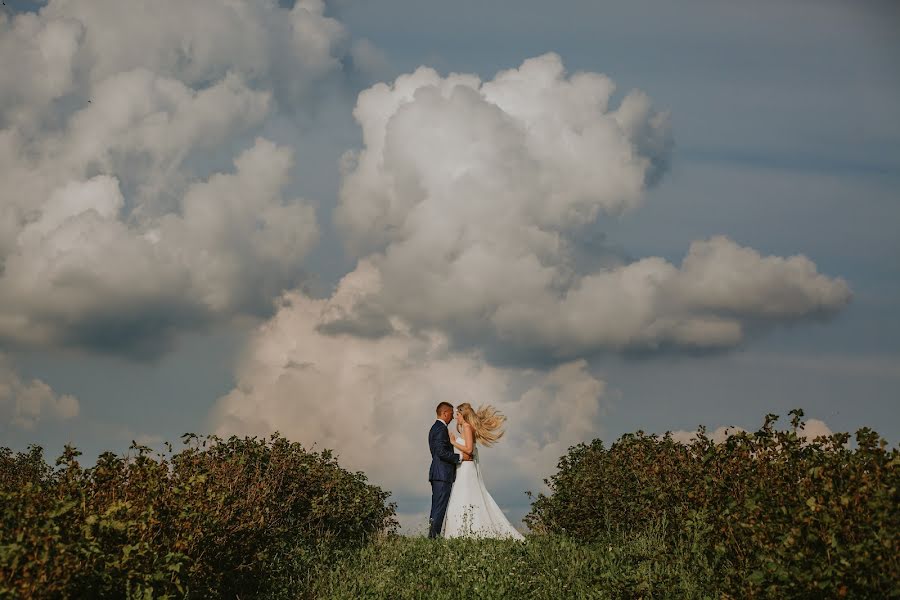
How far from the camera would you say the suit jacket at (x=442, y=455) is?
1859 centimetres

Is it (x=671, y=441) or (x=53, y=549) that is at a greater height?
(x=671, y=441)

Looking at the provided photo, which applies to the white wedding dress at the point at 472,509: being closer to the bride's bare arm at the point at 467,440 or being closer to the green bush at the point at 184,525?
the bride's bare arm at the point at 467,440

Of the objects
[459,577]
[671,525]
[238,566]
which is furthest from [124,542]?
[671,525]

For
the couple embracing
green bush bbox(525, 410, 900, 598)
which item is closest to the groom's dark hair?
the couple embracing

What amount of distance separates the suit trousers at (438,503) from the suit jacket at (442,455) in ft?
0.45

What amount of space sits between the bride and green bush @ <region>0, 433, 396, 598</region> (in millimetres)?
1808

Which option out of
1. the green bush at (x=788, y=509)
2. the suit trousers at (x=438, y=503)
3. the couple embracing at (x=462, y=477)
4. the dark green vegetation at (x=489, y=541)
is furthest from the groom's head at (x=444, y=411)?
the green bush at (x=788, y=509)

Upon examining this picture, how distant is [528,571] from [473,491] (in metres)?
5.03

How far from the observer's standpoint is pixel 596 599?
11.9 meters

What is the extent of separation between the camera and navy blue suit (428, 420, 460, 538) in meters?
18.6

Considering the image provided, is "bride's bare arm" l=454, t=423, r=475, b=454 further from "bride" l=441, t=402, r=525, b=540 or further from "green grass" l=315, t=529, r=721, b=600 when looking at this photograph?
"green grass" l=315, t=529, r=721, b=600

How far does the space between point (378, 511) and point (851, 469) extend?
36.0 feet

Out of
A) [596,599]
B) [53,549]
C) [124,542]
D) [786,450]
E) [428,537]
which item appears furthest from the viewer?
[428,537]

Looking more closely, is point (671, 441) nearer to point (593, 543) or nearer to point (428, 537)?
point (593, 543)
